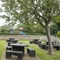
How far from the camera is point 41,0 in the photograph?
455 inches

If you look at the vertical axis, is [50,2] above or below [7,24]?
above

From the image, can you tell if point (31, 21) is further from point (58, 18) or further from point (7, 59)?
point (7, 59)

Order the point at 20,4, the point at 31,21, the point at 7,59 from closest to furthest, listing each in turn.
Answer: the point at 7,59 → the point at 20,4 → the point at 31,21

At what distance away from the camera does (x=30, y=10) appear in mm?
11422

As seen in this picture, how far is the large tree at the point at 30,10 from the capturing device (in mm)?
11195

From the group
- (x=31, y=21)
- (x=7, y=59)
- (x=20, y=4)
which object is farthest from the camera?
(x=31, y=21)

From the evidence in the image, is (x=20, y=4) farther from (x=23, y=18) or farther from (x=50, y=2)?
(x=50, y=2)

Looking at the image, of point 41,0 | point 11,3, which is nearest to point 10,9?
point 11,3

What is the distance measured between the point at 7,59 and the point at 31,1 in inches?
176

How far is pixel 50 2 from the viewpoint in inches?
446

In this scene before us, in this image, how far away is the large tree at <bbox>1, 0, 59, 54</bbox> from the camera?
11.2 m

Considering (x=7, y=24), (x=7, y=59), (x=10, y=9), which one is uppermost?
(x=10, y=9)

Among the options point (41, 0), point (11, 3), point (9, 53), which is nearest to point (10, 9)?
point (11, 3)

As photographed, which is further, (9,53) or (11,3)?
(11,3)
